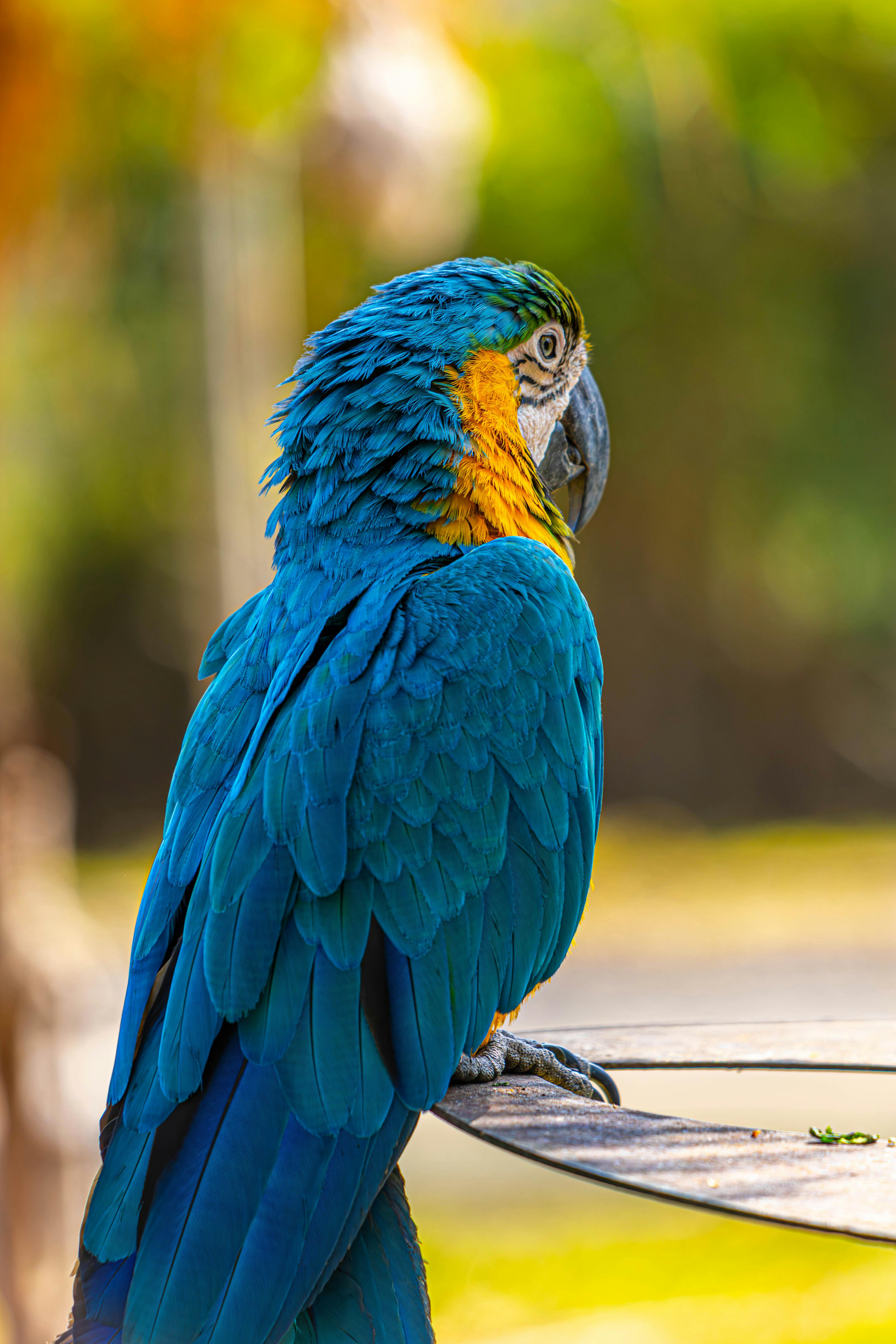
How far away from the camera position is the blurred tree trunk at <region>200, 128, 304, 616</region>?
15.6 feet

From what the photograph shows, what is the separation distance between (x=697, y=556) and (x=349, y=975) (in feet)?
33.5

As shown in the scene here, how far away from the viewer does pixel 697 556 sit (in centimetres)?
1148

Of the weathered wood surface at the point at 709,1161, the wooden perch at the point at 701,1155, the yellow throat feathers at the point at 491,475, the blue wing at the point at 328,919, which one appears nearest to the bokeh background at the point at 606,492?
the yellow throat feathers at the point at 491,475

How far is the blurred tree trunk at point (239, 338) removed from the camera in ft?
15.6

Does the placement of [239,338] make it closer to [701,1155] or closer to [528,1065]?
[528,1065]

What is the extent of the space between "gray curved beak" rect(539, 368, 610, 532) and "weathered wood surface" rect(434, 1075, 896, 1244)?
4.59 ft

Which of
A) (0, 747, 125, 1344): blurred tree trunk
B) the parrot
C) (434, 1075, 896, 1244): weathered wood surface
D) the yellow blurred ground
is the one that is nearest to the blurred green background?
the yellow blurred ground

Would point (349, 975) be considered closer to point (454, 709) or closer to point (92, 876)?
point (454, 709)

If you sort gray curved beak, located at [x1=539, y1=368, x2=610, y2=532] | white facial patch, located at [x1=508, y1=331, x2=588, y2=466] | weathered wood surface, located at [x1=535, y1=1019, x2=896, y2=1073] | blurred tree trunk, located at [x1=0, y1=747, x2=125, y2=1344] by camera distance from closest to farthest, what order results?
weathered wood surface, located at [x1=535, y1=1019, x2=896, y2=1073]
white facial patch, located at [x1=508, y1=331, x2=588, y2=466]
gray curved beak, located at [x1=539, y1=368, x2=610, y2=532]
blurred tree trunk, located at [x1=0, y1=747, x2=125, y2=1344]

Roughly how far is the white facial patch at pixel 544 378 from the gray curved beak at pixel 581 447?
0.03 meters

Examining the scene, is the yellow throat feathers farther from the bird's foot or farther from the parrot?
the bird's foot

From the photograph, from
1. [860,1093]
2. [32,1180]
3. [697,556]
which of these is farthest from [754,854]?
[32,1180]

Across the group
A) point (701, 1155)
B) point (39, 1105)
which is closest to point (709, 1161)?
point (701, 1155)

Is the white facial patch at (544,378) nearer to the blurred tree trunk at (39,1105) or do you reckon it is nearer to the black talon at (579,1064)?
the black talon at (579,1064)
